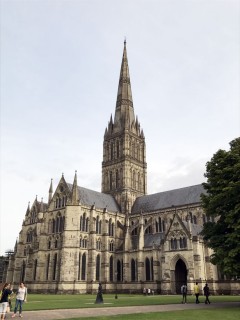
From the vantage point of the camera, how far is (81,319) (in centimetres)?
1631

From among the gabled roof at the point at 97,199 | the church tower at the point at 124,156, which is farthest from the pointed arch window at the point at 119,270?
the church tower at the point at 124,156

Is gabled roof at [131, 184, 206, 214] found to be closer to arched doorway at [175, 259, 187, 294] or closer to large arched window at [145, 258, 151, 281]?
large arched window at [145, 258, 151, 281]

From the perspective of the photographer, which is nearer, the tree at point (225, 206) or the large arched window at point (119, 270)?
the tree at point (225, 206)

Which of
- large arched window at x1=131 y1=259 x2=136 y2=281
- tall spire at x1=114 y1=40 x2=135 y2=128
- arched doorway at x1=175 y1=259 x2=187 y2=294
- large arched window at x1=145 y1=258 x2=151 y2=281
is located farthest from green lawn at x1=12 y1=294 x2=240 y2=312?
tall spire at x1=114 y1=40 x2=135 y2=128

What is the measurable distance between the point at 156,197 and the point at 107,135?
22536 mm

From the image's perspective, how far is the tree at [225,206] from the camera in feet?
82.4

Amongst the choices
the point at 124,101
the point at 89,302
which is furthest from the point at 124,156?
the point at 89,302

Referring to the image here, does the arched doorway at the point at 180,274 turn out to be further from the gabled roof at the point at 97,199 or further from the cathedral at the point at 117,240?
the gabled roof at the point at 97,199

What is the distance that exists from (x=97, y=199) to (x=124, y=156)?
1379 cm

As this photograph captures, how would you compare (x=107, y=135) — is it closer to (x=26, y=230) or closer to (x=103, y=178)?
(x=103, y=178)

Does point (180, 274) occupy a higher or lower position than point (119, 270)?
lower

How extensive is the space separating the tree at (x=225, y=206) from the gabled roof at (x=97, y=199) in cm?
A: 3981

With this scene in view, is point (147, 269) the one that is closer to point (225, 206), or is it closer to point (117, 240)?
point (117, 240)

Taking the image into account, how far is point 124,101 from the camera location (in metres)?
86.6
